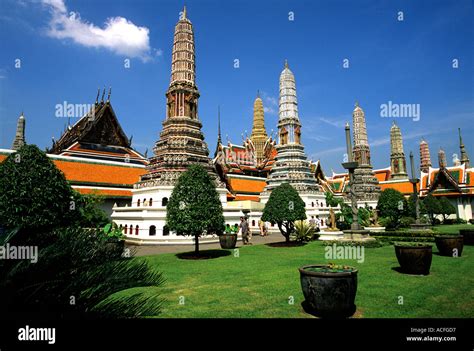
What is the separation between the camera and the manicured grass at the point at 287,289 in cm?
688

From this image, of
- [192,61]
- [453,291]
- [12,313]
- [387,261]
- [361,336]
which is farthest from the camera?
[192,61]

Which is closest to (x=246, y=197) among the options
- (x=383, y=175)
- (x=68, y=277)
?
(x=68, y=277)

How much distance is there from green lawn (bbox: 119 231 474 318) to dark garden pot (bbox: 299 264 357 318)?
403 millimetres

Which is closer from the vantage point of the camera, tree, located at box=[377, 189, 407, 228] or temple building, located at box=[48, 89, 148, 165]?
tree, located at box=[377, 189, 407, 228]

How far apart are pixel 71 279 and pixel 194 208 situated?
12.7 m

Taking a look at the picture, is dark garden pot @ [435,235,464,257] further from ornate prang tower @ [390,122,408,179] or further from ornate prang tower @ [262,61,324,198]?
ornate prang tower @ [390,122,408,179]

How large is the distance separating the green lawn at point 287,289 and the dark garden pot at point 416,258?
0.26 meters

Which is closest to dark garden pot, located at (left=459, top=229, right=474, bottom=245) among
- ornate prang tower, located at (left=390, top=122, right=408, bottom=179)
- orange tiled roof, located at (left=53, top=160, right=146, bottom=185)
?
orange tiled roof, located at (left=53, top=160, right=146, bottom=185)

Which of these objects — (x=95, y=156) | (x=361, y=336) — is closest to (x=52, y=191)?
(x=361, y=336)

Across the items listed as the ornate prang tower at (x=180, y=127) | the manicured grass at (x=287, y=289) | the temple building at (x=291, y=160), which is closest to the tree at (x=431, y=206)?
the temple building at (x=291, y=160)

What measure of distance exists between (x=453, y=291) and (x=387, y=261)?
16.2 ft

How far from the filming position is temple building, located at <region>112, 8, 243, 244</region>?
2273cm

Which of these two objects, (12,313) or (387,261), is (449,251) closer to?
(387,261)

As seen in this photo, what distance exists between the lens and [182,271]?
12.0 metres
